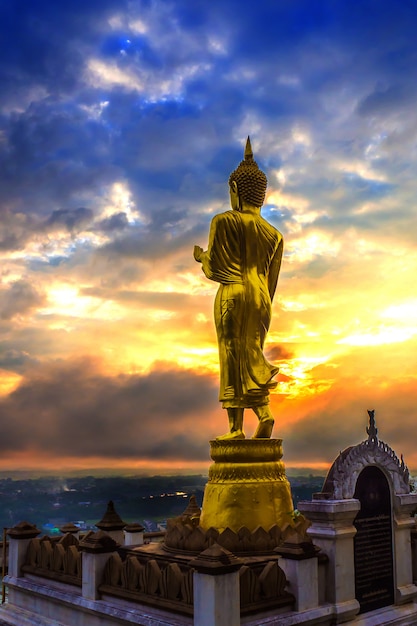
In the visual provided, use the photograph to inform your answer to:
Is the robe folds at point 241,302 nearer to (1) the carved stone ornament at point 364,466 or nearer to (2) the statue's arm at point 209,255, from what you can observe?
(2) the statue's arm at point 209,255

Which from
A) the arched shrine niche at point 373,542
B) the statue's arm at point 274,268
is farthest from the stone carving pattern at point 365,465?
the statue's arm at point 274,268

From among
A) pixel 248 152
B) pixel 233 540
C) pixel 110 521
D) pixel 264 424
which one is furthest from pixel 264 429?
pixel 248 152

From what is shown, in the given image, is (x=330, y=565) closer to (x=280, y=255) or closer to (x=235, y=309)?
(x=235, y=309)

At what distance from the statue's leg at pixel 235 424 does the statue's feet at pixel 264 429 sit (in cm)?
33

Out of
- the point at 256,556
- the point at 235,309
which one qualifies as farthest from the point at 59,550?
the point at 235,309

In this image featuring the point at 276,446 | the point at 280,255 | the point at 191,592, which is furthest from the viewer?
the point at 280,255

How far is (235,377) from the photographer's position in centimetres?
1376

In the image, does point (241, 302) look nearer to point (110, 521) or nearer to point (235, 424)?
point (235, 424)

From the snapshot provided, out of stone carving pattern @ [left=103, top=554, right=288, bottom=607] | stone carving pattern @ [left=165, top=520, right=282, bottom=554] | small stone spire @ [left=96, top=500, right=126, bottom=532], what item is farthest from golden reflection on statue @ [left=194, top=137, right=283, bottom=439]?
stone carving pattern @ [left=103, top=554, right=288, bottom=607]

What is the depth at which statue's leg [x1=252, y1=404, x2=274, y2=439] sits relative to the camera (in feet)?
44.0

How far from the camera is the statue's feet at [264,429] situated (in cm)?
1339

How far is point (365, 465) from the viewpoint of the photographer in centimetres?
1071

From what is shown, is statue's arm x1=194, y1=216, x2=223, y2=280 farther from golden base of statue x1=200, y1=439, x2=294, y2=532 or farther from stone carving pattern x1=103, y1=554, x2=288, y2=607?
stone carving pattern x1=103, y1=554, x2=288, y2=607

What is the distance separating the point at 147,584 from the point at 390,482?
467cm
